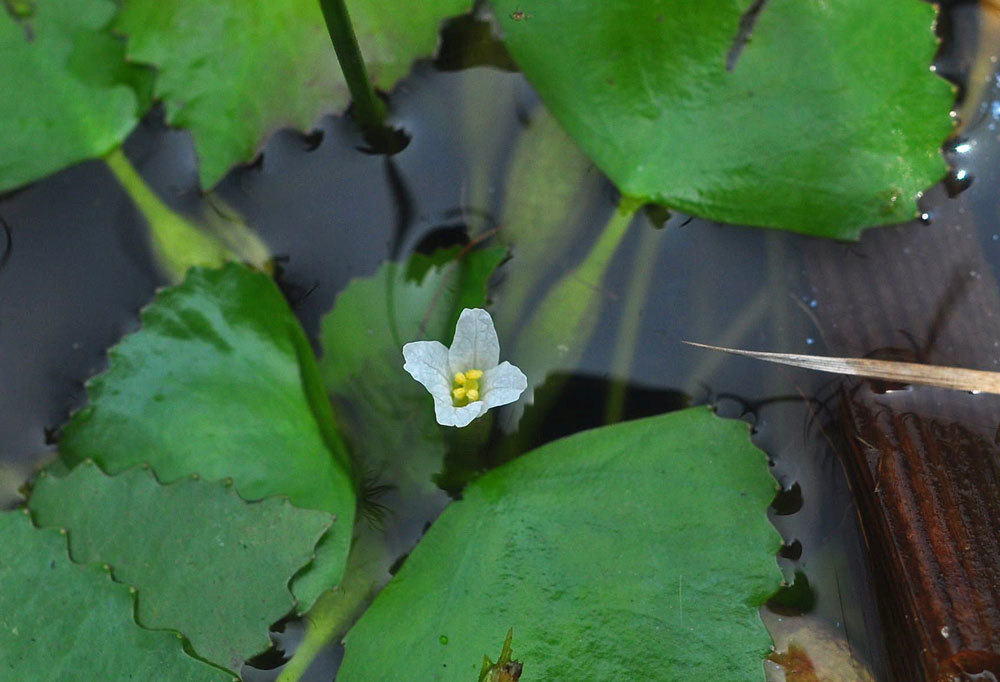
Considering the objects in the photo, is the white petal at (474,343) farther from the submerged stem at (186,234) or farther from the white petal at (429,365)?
the submerged stem at (186,234)

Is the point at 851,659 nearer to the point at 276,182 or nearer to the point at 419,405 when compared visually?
the point at 419,405

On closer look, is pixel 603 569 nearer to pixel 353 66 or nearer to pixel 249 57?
pixel 353 66

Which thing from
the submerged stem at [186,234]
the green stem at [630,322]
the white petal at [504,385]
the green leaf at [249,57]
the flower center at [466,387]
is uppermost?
the green leaf at [249,57]

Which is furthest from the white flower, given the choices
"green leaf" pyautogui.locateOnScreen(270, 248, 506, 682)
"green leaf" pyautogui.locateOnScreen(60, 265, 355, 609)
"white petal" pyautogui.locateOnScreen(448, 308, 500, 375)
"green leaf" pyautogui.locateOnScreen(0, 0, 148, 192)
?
"green leaf" pyautogui.locateOnScreen(0, 0, 148, 192)

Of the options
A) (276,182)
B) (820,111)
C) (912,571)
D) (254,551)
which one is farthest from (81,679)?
(820,111)

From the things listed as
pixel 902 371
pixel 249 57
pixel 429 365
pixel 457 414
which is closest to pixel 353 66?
pixel 249 57

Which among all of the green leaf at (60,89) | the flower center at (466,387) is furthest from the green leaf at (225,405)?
the green leaf at (60,89)
